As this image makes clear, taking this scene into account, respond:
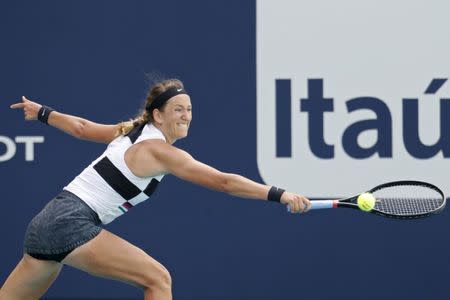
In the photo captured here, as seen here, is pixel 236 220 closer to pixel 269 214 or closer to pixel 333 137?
pixel 269 214

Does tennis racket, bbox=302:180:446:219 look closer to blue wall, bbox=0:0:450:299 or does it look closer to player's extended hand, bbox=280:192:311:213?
player's extended hand, bbox=280:192:311:213

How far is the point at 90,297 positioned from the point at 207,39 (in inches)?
64.9

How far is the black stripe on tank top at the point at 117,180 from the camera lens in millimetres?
5477

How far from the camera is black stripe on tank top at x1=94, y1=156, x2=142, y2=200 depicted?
548 cm

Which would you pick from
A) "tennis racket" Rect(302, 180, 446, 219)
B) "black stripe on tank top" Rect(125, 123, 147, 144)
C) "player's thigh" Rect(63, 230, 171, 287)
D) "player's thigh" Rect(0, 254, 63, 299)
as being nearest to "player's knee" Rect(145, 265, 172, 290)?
"player's thigh" Rect(63, 230, 171, 287)

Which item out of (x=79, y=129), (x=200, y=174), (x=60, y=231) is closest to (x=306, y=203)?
(x=200, y=174)

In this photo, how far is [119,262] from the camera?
17.5 feet

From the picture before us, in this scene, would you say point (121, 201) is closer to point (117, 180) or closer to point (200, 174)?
point (117, 180)

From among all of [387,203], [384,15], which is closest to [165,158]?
[387,203]

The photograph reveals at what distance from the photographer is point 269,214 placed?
7051mm

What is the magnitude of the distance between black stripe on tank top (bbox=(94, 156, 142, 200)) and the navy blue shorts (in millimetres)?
161

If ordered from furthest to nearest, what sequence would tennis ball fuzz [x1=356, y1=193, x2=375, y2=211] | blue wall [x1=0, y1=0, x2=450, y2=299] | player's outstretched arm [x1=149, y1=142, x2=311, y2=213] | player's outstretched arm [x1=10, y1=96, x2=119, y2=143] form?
blue wall [x1=0, y1=0, x2=450, y2=299] → player's outstretched arm [x1=10, y1=96, x2=119, y2=143] → tennis ball fuzz [x1=356, y1=193, x2=375, y2=211] → player's outstretched arm [x1=149, y1=142, x2=311, y2=213]

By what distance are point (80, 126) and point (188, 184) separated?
3.81 feet

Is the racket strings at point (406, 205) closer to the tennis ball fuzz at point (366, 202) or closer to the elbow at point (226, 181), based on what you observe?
the tennis ball fuzz at point (366, 202)
